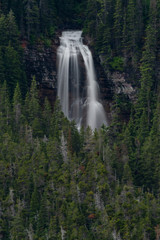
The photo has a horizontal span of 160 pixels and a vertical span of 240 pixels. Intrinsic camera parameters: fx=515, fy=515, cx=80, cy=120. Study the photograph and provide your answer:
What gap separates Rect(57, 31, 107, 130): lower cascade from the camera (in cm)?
8238

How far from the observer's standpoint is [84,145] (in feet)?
222

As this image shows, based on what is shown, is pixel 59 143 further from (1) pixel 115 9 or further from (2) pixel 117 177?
(1) pixel 115 9

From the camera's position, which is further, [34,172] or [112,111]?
[112,111]

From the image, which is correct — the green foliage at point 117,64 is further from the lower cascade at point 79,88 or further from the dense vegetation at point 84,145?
the lower cascade at point 79,88

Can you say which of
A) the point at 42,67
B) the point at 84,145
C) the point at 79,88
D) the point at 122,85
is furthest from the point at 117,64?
the point at 84,145

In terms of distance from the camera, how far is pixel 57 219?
54.6m

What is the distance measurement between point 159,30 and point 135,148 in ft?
78.7

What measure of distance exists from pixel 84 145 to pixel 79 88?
19.1 meters

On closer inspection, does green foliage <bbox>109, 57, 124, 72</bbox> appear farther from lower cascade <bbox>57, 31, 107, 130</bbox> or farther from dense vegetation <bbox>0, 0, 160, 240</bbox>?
lower cascade <bbox>57, 31, 107, 130</bbox>

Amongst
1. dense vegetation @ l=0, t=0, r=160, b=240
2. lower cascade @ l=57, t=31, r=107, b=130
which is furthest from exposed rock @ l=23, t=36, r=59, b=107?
dense vegetation @ l=0, t=0, r=160, b=240

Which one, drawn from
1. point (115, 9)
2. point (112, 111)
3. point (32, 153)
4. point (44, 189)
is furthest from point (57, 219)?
point (115, 9)

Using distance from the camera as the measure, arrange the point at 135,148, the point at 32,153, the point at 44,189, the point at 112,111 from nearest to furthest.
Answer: the point at 44,189
the point at 32,153
the point at 135,148
the point at 112,111

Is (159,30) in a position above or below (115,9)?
below

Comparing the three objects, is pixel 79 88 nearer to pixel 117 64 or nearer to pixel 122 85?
pixel 122 85
